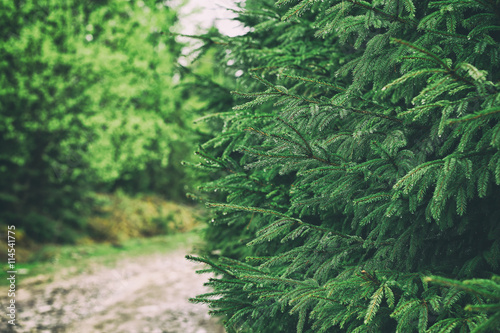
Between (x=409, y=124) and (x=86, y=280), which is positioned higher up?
(x=409, y=124)

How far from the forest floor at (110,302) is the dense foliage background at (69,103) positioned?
2691 mm

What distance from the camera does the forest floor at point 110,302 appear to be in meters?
5.50

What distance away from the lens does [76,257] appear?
9.98 metres

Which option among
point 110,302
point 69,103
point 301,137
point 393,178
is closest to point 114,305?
point 110,302

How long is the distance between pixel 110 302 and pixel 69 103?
17.8 ft

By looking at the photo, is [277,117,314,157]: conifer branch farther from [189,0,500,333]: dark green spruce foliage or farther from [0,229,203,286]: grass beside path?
[0,229,203,286]: grass beside path

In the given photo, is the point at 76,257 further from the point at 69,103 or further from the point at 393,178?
the point at 393,178

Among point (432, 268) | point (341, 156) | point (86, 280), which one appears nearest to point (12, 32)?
point (86, 280)

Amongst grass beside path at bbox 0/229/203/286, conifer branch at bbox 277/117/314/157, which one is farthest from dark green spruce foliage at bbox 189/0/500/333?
grass beside path at bbox 0/229/203/286

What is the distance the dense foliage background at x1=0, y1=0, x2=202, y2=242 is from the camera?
30.2 ft

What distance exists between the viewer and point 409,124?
7.16ft

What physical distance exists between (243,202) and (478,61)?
1760mm

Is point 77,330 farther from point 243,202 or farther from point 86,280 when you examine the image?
point 243,202

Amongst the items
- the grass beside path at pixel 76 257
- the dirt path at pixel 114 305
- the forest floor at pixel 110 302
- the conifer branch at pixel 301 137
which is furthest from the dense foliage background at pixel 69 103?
the conifer branch at pixel 301 137
